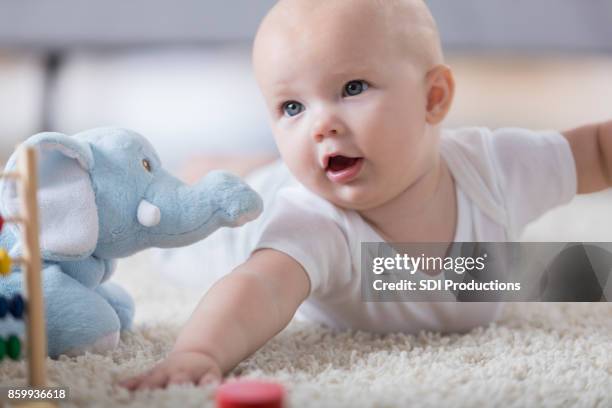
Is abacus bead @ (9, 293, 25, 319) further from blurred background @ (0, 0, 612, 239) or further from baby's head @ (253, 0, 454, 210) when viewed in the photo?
blurred background @ (0, 0, 612, 239)

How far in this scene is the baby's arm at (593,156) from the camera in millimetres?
1090

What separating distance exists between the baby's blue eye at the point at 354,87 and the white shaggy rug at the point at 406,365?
0.27 m

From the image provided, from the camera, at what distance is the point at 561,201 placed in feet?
3.60

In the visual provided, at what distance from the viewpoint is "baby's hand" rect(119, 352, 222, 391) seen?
2.14ft

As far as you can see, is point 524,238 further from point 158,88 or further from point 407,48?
point 158,88

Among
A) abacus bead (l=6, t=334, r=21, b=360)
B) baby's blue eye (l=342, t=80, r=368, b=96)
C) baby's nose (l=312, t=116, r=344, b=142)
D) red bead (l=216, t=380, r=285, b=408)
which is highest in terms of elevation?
baby's blue eye (l=342, t=80, r=368, b=96)

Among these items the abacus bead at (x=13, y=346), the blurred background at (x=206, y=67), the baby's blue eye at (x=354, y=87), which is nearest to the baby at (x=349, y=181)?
the baby's blue eye at (x=354, y=87)

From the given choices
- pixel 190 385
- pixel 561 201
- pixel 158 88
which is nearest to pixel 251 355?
pixel 190 385

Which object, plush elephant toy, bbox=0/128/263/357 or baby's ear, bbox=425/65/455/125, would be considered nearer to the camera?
plush elephant toy, bbox=0/128/263/357

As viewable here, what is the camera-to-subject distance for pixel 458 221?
98 centimetres

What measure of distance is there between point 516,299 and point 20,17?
1535 millimetres

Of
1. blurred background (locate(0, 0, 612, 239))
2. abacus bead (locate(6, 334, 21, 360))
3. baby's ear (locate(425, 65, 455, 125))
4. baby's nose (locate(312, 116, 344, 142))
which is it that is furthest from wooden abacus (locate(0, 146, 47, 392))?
blurred background (locate(0, 0, 612, 239))

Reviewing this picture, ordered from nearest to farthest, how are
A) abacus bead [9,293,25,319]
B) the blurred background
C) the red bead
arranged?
the red bead, abacus bead [9,293,25,319], the blurred background

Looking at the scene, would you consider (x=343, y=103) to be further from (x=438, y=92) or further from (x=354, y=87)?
(x=438, y=92)
